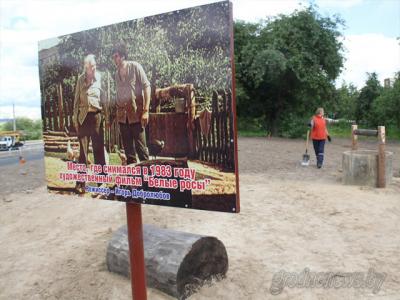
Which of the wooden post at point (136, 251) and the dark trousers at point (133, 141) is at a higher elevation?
the dark trousers at point (133, 141)

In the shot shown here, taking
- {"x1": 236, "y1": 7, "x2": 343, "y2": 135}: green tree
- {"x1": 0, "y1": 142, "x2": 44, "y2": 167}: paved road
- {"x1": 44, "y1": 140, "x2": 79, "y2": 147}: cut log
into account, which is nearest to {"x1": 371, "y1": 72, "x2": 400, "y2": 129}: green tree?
{"x1": 236, "y1": 7, "x2": 343, "y2": 135}: green tree

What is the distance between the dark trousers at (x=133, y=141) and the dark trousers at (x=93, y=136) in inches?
7.3

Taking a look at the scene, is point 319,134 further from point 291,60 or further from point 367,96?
point 367,96

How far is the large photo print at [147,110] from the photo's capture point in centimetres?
228

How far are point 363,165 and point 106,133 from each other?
19.8ft

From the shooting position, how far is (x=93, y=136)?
9.06 feet

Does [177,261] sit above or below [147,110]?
below

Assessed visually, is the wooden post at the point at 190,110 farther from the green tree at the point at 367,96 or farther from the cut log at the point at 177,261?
the green tree at the point at 367,96

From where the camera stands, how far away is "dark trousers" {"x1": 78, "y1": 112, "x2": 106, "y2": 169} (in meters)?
2.73

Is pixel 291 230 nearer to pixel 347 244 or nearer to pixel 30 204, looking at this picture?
pixel 347 244

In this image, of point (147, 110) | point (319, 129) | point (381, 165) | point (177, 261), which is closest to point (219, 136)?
point (147, 110)

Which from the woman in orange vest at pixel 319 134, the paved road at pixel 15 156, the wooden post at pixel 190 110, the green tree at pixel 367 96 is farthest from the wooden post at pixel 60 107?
the green tree at pixel 367 96

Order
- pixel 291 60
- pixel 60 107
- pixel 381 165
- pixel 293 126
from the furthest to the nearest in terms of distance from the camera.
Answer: pixel 293 126, pixel 291 60, pixel 381 165, pixel 60 107

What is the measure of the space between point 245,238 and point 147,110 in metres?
2.83
